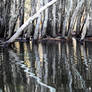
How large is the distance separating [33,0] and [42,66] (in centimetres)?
1206

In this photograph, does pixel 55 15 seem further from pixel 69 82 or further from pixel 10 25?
pixel 69 82

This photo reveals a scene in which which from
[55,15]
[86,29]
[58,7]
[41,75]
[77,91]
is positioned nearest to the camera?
[77,91]

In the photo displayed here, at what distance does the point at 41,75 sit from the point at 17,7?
12.0 meters

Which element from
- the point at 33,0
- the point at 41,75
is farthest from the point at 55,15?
the point at 41,75

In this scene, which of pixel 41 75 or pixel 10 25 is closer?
pixel 41 75

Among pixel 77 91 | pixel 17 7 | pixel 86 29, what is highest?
pixel 17 7

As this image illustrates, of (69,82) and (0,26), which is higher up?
(0,26)

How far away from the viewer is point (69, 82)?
5289 mm

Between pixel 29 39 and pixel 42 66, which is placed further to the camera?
pixel 29 39

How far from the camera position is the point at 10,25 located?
16.1 meters

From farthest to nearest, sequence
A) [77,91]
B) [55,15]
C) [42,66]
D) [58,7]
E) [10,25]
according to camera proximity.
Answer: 1. [58,7]
2. [55,15]
3. [10,25]
4. [42,66]
5. [77,91]

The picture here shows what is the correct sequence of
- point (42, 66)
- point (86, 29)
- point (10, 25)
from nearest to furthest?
1. point (42, 66)
2. point (10, 25)
3. point (86, 29)

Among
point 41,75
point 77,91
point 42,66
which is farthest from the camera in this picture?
point 42,66

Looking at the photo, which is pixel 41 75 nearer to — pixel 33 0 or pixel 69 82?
pixel 69 82
